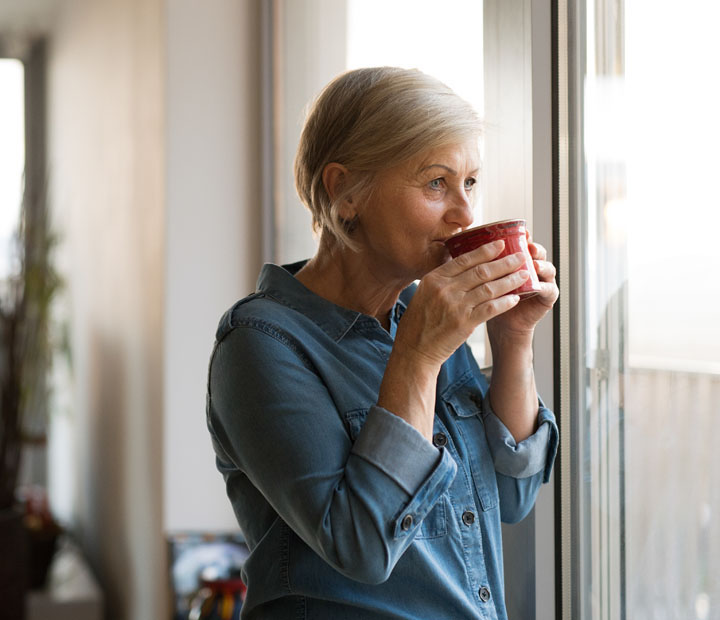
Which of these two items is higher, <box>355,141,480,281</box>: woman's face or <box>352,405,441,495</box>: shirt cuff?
<box>355,141,480,281</box>: woman's face

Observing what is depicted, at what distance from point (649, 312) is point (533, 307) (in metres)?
0.15

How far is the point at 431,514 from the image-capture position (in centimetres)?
93

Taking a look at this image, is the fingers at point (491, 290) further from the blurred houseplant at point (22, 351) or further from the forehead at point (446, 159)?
the blurred houseplant at point (22, 351)

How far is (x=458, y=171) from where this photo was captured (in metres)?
0.92

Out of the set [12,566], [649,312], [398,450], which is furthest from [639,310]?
[12,566]

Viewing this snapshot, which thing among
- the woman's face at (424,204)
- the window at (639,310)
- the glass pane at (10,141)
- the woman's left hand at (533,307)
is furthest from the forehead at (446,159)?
the glass pane at (10,141)

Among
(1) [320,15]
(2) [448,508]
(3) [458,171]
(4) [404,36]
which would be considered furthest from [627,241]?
(1) [320,15]

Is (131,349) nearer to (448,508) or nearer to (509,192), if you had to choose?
(509,192)

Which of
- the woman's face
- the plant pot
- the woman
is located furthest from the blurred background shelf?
the woman's face

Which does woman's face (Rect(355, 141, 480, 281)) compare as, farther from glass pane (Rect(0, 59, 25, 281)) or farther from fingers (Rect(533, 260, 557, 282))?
glass pane (Rect(0, 59, 25, 281))

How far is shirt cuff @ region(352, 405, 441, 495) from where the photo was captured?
0.83m

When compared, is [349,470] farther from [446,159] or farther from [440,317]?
[446,159]

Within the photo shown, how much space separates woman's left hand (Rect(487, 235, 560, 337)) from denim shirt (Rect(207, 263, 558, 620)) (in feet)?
0.30

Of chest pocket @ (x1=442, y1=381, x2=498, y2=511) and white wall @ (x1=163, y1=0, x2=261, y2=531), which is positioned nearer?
chest pocket @ (x1=442, y1=381, x2=498, y2=511)
